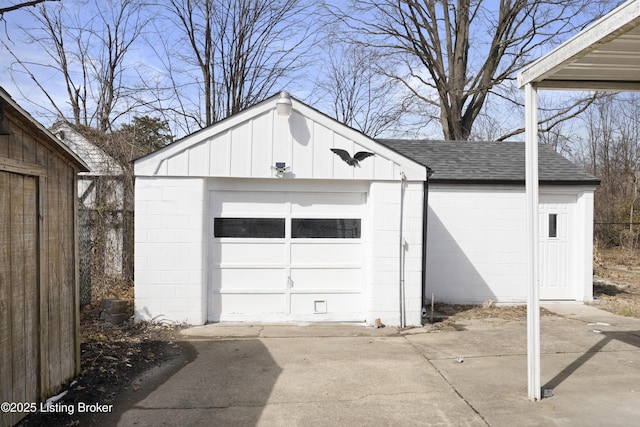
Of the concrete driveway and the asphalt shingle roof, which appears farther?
the asphalt shingle roof

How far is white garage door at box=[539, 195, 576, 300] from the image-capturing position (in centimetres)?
938

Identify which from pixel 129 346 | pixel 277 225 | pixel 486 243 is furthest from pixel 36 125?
pixel 486 243

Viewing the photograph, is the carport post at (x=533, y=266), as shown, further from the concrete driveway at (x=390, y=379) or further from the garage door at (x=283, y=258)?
the garage door at (x=283, y=258)

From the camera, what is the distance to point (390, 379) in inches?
192

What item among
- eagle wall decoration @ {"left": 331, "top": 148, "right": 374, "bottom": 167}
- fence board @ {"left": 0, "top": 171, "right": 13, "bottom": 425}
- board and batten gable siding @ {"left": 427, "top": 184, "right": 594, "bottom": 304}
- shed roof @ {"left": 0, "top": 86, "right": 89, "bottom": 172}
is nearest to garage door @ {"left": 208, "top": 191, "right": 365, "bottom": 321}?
eagle wall decoration @ {"left": 331, "top": 148, "right": 374, "bottom": 167}

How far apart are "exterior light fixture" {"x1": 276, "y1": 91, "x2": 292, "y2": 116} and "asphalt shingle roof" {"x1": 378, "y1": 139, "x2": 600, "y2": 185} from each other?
10.5ft

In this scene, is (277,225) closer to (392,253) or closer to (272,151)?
(272,151)

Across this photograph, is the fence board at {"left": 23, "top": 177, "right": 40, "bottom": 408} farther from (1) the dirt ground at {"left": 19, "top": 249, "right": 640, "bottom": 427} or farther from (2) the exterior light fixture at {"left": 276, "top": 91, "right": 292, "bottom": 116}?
(2) the exterior light fixture at {"left": 276, "top": 91, "right": 292, "bottom": 116}

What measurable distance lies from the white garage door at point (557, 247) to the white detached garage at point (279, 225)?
3337 mm

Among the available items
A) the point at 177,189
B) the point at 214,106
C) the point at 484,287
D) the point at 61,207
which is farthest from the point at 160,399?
the point at 214,106

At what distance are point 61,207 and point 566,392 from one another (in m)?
5.19

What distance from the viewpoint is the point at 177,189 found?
703 centimetres

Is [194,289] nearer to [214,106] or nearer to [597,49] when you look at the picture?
[597,49]

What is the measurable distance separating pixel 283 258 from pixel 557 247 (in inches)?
229
